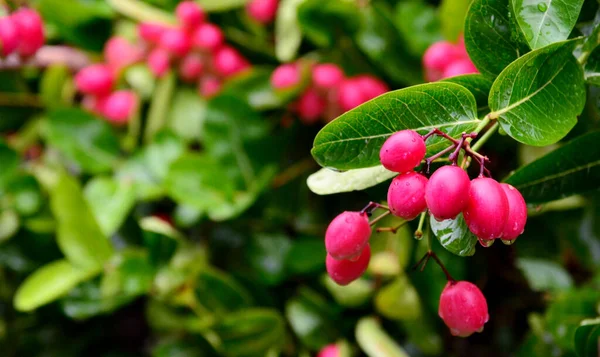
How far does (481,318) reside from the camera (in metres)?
0.39

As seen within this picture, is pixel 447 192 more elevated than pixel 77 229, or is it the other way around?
pixel 447 192

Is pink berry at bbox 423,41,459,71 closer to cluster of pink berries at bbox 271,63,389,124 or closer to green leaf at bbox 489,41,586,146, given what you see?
cluster of pink berries at bbox 271,63,389,124

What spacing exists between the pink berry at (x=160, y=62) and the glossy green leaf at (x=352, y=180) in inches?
22.1

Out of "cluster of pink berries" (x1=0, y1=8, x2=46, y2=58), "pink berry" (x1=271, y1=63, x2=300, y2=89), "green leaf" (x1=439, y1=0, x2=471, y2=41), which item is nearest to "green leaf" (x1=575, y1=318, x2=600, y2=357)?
"green leaf" (x1=439, y1=0, x2=471, y2=41)

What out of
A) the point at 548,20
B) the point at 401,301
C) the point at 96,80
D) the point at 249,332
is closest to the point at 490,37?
the point at 548,20

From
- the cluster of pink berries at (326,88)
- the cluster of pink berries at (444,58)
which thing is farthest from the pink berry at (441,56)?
the cluster of pink berries at (326,88)

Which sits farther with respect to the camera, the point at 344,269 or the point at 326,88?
the point at 326,88

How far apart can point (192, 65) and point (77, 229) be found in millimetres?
310

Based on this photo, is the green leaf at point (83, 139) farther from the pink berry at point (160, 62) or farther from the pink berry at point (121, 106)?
the pink berry at point (160, 62)

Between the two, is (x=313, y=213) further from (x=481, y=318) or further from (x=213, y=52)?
(x=481, y=318)

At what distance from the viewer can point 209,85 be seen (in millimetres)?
923

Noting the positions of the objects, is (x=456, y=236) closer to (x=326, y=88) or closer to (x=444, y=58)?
(x=444, y=58)

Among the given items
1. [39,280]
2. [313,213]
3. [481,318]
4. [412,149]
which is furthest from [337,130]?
[39,280]

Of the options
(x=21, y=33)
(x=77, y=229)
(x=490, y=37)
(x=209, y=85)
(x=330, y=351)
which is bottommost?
(x=330, y=351)
